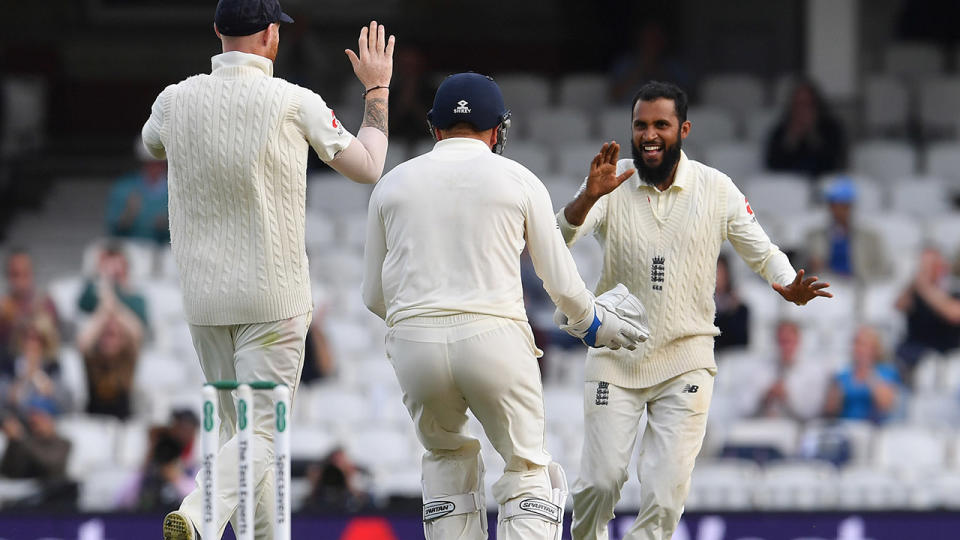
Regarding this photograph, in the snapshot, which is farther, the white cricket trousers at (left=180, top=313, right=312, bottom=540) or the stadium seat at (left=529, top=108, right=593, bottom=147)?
the stadium seat at (left=529, top=108, right=593, bottom=147)

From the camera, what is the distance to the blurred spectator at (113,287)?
36.9ft

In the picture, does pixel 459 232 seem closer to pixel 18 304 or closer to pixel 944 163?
pixel 18 304

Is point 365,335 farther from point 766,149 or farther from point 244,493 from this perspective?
point 244,493

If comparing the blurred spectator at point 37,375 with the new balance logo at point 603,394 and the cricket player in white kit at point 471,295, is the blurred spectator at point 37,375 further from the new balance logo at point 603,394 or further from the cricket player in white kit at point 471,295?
the cricket player in white kit at point 471,295

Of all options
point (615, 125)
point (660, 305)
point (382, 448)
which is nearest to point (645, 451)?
point (660, 305)

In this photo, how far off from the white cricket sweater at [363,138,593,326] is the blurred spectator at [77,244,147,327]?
594 cm

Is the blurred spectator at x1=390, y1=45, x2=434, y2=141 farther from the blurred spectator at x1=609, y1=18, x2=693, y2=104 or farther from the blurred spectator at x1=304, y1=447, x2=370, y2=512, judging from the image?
the blurred spectator at x1=304, y1=447, x2=370, y2=512

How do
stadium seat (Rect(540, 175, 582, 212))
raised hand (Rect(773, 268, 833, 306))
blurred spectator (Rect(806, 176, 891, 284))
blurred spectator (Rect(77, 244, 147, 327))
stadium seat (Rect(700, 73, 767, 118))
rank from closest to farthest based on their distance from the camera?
raised hand (Rect(773, 268, 833, 306))
blurred spectator (Rect(77, 244, 147, 327))
blurred spectator (Rect(806, 176, 891, 284))
stadium seat (Rect(540, 175, 582, 212))
stadium seat (Rect(700, 73, 767, 118))

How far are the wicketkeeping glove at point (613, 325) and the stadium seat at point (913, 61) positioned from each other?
8993 millimetres

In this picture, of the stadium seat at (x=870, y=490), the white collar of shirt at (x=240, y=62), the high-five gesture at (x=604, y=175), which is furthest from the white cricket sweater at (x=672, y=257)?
the stadium seat at (x=870, y=490)

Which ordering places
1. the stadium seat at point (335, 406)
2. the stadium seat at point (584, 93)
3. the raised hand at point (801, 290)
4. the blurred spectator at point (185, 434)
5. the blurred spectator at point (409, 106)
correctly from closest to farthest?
the raised hand at point (801, 290) → the blurred spectator at point (185, 434) → the stadium seat at point (335, 406) → the blurred spectator at point (409, 106) → the stadium seat at point (584, 93)

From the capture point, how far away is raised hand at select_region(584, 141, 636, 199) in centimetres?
578

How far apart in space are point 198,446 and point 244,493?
16.6 ft

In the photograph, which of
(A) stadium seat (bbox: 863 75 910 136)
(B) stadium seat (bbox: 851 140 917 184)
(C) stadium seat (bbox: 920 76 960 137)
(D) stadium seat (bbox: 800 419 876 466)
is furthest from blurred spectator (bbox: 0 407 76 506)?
(C) stadium seat (bbox: 920 76 960 137)
